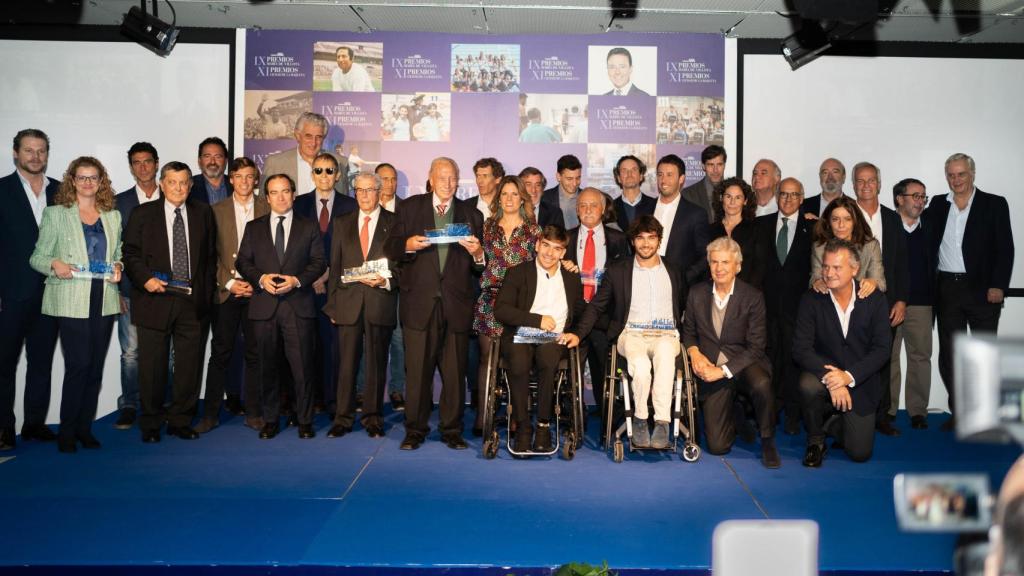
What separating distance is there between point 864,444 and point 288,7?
5.15 m

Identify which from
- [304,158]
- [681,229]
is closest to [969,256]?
[681,229]

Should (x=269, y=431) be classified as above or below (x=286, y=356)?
below

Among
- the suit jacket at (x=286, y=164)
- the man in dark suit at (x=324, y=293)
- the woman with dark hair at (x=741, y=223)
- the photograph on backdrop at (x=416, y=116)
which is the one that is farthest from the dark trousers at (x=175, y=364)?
the woman with dark hair at (x=741, y=223)

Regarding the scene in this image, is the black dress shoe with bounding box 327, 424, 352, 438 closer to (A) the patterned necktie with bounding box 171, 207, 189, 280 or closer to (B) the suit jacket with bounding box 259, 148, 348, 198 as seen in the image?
(A) the patterned necktie with bounding box 171, 207, 189, 280

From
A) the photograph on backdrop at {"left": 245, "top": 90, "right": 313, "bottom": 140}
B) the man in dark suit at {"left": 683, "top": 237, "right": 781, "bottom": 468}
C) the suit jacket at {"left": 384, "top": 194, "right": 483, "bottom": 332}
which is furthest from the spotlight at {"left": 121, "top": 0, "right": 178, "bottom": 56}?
the man in dark suit at {"left": 683, "top": 237, "right": 781, "bottom": 468}

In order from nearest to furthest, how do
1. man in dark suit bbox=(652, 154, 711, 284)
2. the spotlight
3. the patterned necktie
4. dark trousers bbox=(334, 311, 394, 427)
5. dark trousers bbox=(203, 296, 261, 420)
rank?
1. the patterned necktie
2. dark trousers bbox=(334, 311, 394, 427)
3. dark trousers bbox=(203, 296, 261, 420)
4. man in dark suit bbox=(652, 154, 711, 284)
5. the spotlight

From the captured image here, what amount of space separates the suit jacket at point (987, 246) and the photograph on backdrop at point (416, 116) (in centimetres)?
393

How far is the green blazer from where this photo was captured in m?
5.04

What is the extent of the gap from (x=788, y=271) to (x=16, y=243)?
498cm

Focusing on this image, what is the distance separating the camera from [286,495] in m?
4.13

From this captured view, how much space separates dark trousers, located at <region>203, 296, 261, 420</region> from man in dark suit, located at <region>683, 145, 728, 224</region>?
3327 millimetres

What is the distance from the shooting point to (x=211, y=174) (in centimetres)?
623

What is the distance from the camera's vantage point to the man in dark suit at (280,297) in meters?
5.43

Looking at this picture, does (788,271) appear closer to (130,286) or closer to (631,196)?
(631,196)
